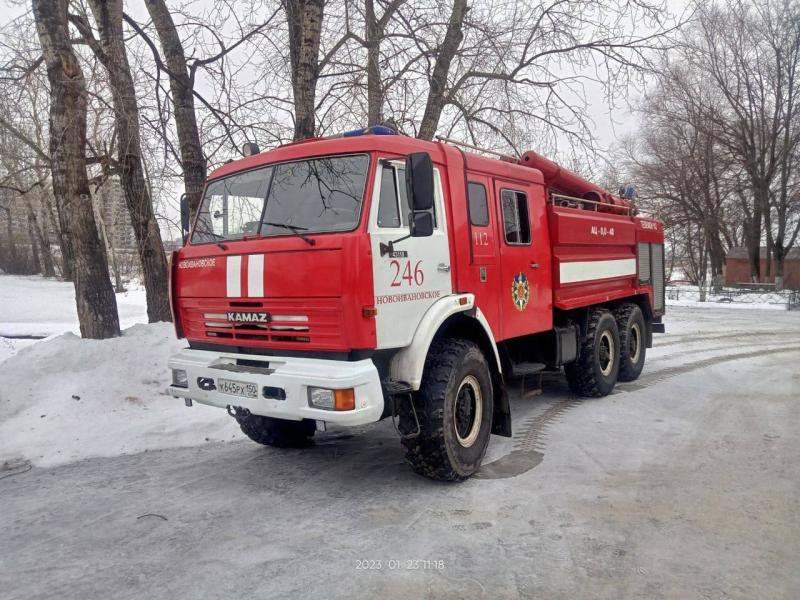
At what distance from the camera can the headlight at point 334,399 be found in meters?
3.80

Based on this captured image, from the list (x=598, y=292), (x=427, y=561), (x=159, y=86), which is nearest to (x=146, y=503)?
(x=427, y=561)

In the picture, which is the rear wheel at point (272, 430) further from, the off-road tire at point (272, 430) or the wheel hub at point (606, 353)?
the wheel hub at point (606, 353)

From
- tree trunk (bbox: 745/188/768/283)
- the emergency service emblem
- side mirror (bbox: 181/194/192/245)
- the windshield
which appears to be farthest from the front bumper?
tree trunk (bbox: 745/188/768/283)

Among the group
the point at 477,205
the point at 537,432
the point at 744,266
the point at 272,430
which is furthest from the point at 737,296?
the point at 272,430

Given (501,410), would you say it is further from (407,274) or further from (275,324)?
(275,324)

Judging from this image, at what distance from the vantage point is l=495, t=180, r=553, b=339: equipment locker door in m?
5.57

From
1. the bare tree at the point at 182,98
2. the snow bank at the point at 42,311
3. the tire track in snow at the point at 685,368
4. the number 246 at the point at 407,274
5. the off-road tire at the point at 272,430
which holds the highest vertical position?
the bare tree at the point at 182,98

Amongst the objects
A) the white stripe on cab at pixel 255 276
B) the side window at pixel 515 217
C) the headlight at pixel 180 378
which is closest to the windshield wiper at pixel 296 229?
the white stripe on cab at pixel 255 276

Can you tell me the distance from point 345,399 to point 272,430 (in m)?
1.88

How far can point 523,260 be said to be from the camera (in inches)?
231

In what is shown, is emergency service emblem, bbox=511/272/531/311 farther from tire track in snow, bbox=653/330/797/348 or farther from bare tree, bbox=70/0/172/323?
tire track in snow, bbox=653/330/797/348

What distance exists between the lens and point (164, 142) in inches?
341

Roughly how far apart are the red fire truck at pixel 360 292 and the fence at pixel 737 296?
22.4 m

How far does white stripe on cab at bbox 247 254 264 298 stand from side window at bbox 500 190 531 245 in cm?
245
